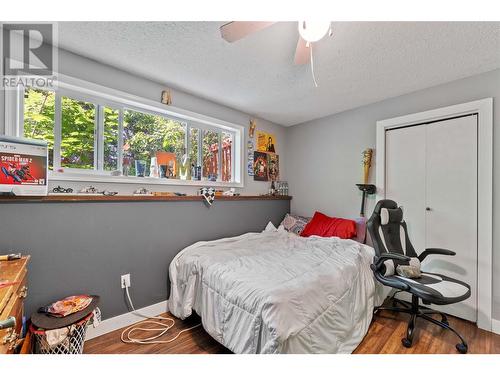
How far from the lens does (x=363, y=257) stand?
7.14 ft

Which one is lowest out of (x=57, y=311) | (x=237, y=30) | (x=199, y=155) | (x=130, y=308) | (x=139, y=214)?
(x=130, y=308)

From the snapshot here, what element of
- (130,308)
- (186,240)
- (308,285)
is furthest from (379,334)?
(130,308)

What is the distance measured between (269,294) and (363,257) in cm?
129

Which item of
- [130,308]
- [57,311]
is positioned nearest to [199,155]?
[130,308]

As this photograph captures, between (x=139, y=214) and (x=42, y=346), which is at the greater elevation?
(x=139, y=214)

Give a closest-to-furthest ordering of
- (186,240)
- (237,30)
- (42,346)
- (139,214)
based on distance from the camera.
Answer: (237,30)
(42,346)
(139,214)
(186,240)

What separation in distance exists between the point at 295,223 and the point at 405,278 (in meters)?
1.52

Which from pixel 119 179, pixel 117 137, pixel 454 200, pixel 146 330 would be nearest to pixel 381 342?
pixel 454 200

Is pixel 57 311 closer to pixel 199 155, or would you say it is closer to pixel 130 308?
pixel 130 308

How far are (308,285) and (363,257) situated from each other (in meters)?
0.98

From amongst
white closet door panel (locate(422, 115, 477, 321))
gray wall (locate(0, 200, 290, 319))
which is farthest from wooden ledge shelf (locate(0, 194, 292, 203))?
white closet door panel (locate(422, 115, 477, 321))

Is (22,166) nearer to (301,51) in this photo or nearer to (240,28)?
(240,28)
